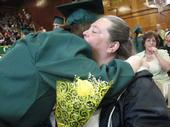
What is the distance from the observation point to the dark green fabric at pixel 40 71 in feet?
4.26

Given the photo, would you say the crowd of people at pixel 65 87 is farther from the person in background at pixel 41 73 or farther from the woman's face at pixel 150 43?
the woman's face at pixel 150 43

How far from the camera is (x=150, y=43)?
13.3ft

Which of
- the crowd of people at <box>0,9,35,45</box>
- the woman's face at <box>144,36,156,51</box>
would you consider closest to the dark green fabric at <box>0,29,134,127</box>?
the woman's face at <box>144,36,156,51</box>

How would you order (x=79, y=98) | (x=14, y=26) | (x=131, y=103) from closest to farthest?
(x=79, y=98)
(x=131, y=103)
(x=14, y=26)

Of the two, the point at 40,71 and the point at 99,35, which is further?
the point at 99,35

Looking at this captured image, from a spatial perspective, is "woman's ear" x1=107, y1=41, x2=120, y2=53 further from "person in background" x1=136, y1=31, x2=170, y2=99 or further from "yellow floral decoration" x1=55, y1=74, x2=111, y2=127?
"person in background" x1=136, y1=31, x2=170, y2=99

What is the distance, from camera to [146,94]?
1.39 meters

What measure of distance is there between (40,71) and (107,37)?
0.42m

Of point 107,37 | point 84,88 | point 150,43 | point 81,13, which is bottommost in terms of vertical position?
point 150,43

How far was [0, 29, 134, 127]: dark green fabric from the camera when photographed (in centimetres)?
130

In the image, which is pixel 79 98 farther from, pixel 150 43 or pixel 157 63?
pixel 150 43

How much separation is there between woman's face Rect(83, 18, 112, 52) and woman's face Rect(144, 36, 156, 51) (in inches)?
97.9

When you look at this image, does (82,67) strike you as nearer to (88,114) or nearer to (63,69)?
(63,69)

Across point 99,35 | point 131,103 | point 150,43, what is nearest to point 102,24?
point 99,35
